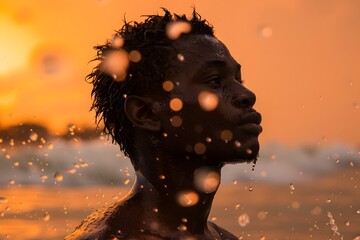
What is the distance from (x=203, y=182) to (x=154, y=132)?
1.74ft

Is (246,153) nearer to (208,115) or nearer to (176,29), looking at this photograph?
(208,115)

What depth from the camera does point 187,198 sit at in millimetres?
5664

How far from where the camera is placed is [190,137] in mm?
5469

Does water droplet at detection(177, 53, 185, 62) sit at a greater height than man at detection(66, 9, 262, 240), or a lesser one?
greater

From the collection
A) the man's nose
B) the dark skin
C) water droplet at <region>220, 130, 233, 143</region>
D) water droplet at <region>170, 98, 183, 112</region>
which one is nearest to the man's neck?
the dark skin

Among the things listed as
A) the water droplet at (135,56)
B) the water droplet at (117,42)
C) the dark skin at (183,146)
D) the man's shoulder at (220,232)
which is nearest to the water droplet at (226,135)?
the dark skin at (183,146)

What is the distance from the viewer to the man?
17.9 feet

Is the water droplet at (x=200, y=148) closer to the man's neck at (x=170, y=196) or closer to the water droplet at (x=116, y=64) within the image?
the man's neck at (x=170, y=196)

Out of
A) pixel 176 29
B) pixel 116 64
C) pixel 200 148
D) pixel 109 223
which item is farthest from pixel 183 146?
pixel 176 29

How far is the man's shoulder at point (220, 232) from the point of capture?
619 cm

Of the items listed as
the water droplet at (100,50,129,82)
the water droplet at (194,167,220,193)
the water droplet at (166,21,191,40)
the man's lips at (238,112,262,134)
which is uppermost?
the water droplet at (166,21,191,40)

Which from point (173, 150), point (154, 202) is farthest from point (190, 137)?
point (154, 202)

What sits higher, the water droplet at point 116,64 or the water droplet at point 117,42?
the water droplet at point 117,42

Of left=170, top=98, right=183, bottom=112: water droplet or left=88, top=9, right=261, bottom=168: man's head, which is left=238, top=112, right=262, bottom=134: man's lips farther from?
left=170, top=98, right=183, bottom=112: water droplet
